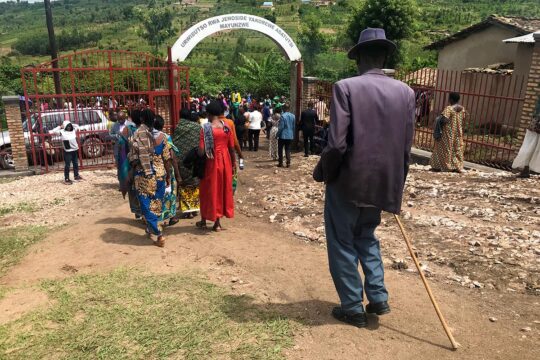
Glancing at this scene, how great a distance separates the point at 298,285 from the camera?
4.03 m

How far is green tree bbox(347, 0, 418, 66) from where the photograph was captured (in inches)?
966

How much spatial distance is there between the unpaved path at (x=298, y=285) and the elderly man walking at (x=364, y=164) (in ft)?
0.94

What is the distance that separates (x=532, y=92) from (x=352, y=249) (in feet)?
23.6

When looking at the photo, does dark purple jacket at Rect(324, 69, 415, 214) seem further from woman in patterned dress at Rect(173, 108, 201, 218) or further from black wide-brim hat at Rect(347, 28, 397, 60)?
woman in patterned dress at Rect(173, 108, 201, 218)

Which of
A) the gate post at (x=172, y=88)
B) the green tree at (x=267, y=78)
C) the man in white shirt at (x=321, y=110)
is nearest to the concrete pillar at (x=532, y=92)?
the man in white shirt at (x=321, y=110)

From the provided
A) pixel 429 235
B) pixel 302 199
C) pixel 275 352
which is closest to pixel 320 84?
pixel 302 199

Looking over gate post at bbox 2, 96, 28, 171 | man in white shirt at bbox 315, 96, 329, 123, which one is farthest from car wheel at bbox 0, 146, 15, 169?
man in white shirt at bbox 315, 96, 329, 123

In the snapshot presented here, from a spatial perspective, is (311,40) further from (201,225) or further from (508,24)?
(201,225)

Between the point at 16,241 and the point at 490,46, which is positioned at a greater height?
the point at 490,46

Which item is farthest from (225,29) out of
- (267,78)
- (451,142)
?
(267,78)

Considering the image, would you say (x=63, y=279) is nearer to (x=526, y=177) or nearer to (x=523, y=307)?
(x=523, y=307)

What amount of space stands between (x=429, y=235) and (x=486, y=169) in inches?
171

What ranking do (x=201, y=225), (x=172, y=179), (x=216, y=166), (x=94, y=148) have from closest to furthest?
(x=216, y=166), (x=172, y=179), (x=201, y=225), (x=94, y=148)

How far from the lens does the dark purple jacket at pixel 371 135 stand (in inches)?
115
